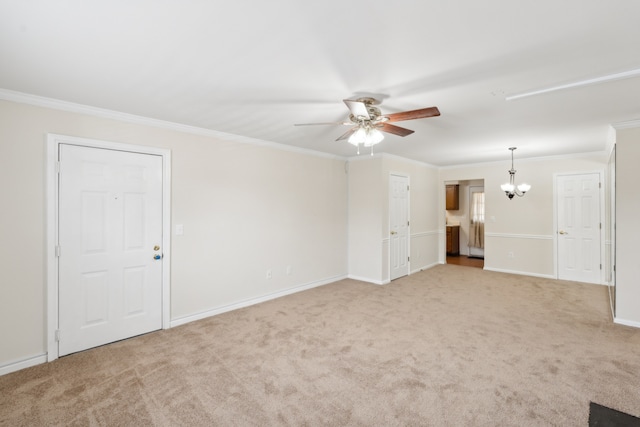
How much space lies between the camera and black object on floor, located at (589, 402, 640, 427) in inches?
77.0

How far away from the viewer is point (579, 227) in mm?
5547

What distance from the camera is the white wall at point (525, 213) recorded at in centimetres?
579

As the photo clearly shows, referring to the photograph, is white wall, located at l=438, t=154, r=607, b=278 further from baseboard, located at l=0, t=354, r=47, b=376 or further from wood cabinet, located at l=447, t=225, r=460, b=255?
baseboard, located at l=0, t=354, r=47, b=376

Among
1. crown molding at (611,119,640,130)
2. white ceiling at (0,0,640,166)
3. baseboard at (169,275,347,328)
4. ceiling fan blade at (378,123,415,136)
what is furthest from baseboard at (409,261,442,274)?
ceiling fan blade at (378,123,415,136)

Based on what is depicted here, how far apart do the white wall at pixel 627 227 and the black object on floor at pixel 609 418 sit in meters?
2.19

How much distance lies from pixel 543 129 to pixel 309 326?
379cm

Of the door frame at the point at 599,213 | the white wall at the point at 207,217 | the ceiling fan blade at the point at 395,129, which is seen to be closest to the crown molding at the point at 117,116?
the white wall at the point at 207,217

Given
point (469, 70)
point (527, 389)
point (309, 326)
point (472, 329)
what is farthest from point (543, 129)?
point (309, 326)

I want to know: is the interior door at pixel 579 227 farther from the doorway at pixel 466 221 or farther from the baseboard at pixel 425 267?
the doorway at pixel 466 221

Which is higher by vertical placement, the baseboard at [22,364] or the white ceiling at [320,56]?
the white ceiling at [320,56]

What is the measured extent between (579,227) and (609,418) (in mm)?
4667

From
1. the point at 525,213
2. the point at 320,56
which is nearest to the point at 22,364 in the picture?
the point at 320,56

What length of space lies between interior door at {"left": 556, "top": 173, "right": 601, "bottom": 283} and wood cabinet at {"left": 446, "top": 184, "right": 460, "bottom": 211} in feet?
10.6

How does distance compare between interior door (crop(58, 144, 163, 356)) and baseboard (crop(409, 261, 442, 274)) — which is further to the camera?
baseboard (crop(409, 261, 442, 274))
